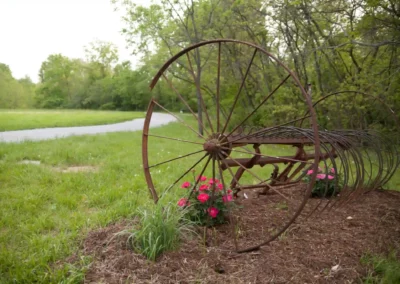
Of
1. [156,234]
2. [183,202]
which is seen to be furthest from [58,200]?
[156,234]

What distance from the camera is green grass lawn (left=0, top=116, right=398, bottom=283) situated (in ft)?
8.92

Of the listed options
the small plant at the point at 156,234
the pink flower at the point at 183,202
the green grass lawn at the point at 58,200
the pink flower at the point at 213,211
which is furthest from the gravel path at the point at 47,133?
the pink flower at the point at 213,211

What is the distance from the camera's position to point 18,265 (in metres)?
2.65

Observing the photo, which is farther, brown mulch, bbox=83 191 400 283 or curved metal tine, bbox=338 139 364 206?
curved metal tine, bbox=338 139 364 206

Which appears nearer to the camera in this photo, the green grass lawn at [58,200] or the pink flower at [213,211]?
the green grass lawn at [58,200]

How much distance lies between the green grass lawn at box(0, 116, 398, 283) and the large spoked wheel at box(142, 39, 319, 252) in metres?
0.29

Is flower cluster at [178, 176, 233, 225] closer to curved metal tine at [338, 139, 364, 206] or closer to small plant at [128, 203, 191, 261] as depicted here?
small plant at [128, 203, 191, 261]

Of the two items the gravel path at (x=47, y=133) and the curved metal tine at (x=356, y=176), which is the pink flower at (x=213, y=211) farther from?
the gravel path at (x=47, y=133)

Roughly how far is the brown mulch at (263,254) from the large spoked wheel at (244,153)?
98mm

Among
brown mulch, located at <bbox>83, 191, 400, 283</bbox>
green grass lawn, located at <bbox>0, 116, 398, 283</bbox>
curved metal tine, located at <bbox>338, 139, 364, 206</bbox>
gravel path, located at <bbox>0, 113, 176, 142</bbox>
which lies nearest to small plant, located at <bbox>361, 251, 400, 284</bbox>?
brown mulch, located at <bbox>83, 191, 400, 283</bbox>

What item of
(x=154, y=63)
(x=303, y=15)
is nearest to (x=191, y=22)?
(x=154, y=63)

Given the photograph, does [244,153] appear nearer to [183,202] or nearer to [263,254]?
[183,202]

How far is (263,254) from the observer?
2.97 metres

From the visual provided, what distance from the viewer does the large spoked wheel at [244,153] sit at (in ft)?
10.2
